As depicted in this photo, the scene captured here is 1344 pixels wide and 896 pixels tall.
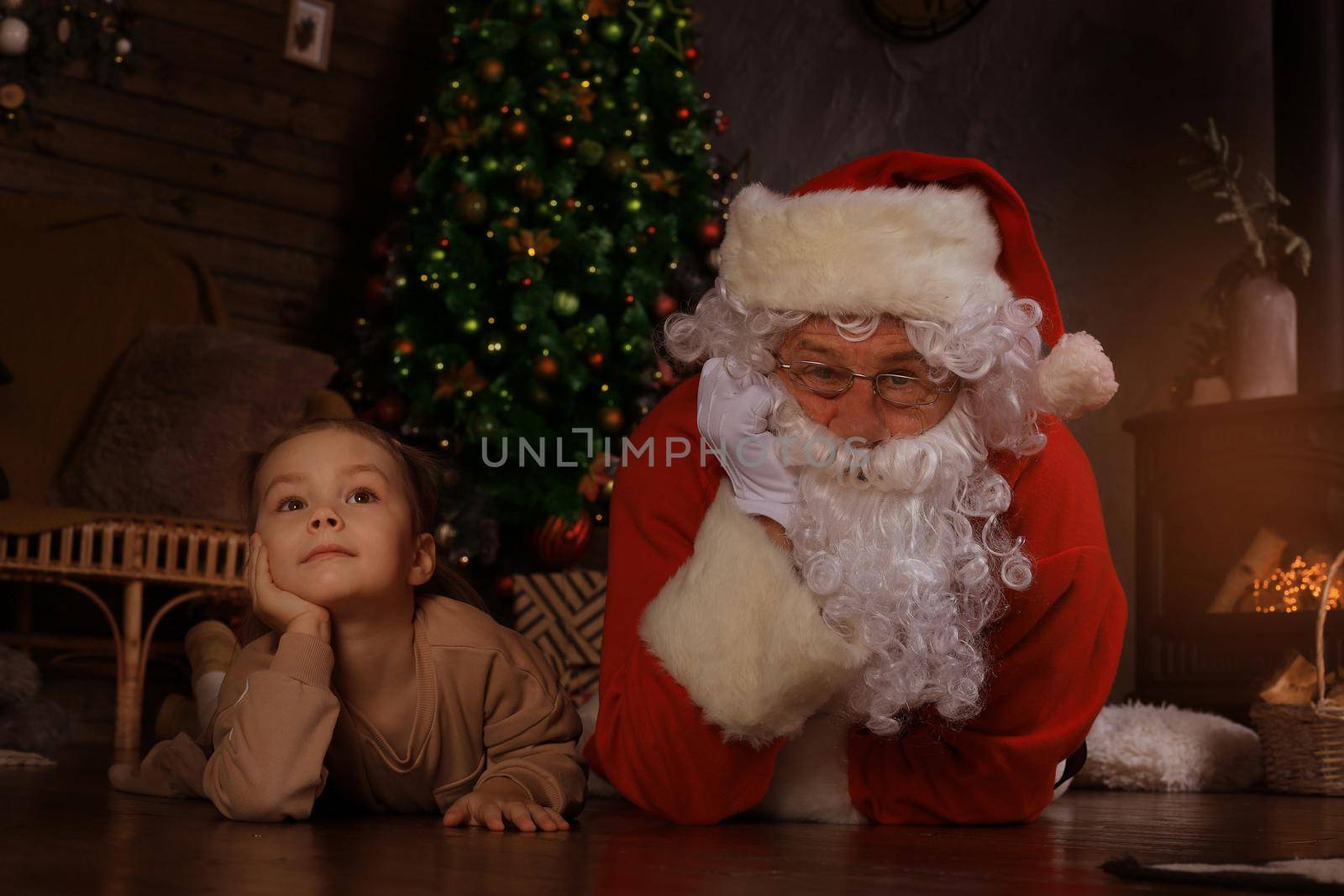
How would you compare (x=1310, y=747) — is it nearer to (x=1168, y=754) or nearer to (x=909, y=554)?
(x=1168, y=754)

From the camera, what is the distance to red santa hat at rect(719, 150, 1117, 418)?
59.1 inches

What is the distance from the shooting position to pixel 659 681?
148cm

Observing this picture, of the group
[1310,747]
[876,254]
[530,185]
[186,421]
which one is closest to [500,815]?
[876,254]

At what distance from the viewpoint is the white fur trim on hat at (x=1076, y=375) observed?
144 cm

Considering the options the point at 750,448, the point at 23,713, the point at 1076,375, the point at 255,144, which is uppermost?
the point at 255,144

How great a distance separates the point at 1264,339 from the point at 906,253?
2.37m

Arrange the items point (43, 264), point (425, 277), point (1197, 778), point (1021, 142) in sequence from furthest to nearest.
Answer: point (1021, 142) < point (425, 277) < point (43, 264) < point (1197, 778)

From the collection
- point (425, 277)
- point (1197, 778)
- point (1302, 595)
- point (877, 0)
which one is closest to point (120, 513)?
point (425, 277)

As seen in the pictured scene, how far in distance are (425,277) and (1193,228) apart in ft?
7.85

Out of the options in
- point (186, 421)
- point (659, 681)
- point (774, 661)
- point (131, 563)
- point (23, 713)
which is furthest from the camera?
point (186, 421)

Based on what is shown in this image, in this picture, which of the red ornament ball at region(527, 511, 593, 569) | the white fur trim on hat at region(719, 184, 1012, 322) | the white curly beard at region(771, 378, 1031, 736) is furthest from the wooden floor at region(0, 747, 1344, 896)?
the red ornament ball at region(527, 511, 593, 569)

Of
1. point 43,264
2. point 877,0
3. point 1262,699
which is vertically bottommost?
point 1262,699

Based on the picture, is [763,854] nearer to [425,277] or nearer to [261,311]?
[425,277]

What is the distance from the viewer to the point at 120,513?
2.92 meters
